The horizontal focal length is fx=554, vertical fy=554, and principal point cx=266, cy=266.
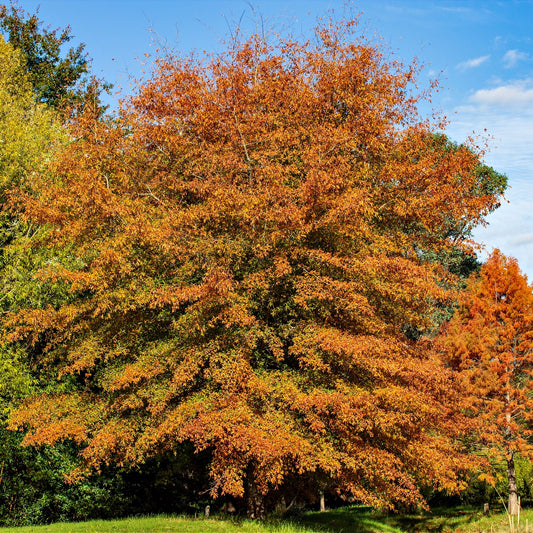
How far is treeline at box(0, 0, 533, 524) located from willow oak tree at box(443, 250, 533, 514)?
4097 mm

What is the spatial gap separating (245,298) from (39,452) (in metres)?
10.0

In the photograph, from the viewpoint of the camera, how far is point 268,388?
11.8 metres

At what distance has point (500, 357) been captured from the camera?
22.8 meters

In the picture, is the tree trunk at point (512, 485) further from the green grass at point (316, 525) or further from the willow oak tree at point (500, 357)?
the green grass at point (316, 525)

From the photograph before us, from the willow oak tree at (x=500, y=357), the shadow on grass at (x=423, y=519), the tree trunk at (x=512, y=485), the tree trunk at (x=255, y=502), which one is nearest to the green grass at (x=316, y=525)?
the shadow on grass at (x=423, y=519)

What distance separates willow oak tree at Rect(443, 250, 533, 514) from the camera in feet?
73.5

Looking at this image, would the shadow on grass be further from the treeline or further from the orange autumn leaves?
the treeline

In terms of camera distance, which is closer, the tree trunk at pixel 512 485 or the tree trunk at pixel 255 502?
the tree trunk at pixel 255 502

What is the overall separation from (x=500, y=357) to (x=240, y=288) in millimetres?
14370

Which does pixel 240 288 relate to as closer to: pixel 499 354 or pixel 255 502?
pixel 255 502

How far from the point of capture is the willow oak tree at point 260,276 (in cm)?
1196

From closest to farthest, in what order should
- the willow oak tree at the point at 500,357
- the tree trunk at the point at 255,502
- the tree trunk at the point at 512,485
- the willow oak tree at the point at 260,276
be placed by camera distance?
the willow oak tree at the point at 260,276 < the tree trunk at the point at 255,502 < the willow oak tree at the point at 500,357 < the tree trunk at the point at 512,485

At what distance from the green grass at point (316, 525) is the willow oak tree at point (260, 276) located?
42.7 inches

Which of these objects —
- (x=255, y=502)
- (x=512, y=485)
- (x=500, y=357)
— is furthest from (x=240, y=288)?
(x=512, y=485)
